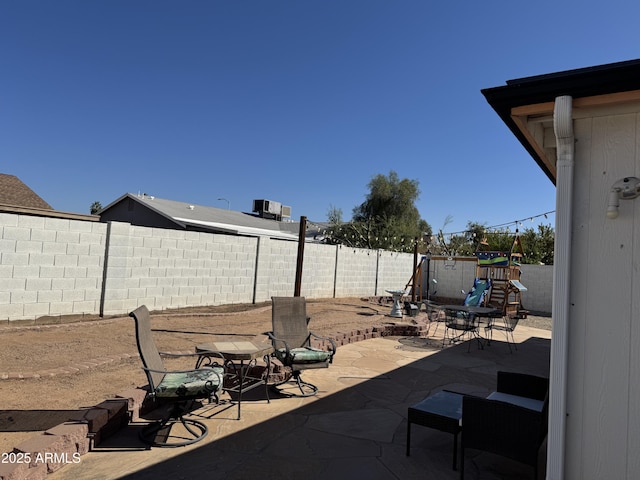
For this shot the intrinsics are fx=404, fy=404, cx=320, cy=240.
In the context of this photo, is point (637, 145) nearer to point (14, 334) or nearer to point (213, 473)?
point (213, 473)

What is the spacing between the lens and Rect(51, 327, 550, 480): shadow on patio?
2.98 meters

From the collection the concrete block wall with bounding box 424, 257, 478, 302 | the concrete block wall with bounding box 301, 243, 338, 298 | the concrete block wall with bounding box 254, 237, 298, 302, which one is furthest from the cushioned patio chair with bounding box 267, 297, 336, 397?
the concrete block wall with bounding box 424, 257, 478, 302

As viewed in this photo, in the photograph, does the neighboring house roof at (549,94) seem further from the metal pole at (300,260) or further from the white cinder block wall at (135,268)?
the white cinder block wall at (135,268)

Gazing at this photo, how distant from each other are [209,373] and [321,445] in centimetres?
120

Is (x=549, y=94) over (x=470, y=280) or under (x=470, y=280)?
over

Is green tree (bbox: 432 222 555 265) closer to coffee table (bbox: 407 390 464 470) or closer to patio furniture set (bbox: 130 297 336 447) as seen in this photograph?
patio furniture set (bbox: 130 297 336 447)

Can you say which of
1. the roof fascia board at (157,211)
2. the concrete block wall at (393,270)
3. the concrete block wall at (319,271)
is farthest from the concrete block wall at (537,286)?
the roof fascia board at (157,211)

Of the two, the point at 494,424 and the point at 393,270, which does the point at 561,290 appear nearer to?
the point at 494,424

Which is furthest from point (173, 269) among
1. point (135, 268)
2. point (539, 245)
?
point (539, 245)

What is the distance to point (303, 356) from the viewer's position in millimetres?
4730

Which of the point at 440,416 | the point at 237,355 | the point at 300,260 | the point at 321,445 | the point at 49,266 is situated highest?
the point at 300,260

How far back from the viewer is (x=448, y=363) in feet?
22.3

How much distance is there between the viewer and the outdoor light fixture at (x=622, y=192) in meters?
2.21

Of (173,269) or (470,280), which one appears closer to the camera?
(173,269)
